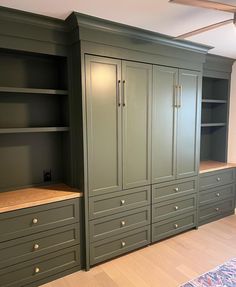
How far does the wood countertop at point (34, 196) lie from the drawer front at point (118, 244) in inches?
23.3

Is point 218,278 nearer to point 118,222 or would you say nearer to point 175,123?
point 118,222

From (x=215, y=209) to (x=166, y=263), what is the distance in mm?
1408

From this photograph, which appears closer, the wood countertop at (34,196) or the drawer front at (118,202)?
the wood countertop at (34,196)

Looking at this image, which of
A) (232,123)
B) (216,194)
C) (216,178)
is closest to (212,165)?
(216,178)

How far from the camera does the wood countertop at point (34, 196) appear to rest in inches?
76.8

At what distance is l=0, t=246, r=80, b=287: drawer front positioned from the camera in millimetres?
1962

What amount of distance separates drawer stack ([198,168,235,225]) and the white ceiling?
1925mm

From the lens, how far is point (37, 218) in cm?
204

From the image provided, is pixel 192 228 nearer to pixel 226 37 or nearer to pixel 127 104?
pixel 127 104

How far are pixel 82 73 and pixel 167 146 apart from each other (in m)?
1.31

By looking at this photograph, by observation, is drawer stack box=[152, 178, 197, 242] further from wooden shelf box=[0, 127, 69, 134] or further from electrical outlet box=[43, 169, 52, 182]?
wooden shelf box=[0, 127, 69, 134]

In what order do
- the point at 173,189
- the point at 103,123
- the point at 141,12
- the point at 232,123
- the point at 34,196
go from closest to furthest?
1. the point at 141,12
2. the point at 34,196
3. the point at 103,123
4. the point at 173,189
5. the point at 232,123

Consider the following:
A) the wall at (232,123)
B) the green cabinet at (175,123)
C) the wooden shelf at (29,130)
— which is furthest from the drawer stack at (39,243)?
the wall at (232,123)

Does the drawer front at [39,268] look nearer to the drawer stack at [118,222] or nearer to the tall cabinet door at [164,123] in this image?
the drawer stack at [118,222]
